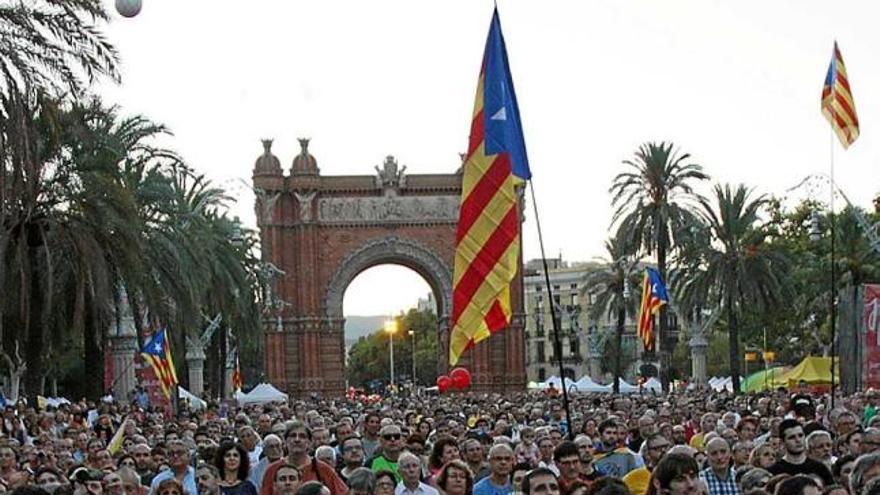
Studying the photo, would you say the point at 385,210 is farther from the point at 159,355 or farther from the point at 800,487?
the point at 800,487

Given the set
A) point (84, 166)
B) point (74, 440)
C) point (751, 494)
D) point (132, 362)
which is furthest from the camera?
point (132, 362)

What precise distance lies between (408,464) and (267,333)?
6450 cm

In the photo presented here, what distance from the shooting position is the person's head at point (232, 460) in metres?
12.6

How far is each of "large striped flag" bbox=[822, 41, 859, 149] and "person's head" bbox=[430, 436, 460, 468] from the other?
16802 millimetres

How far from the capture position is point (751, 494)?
28.6ft

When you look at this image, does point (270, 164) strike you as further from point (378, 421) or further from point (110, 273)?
point (378, 421)

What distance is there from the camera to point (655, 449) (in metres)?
13.6

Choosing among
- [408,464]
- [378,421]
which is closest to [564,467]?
[408,464]

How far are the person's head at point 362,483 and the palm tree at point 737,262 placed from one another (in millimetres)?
40747

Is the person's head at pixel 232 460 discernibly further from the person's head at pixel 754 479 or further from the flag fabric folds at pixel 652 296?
the flag fabric folds at pixel 652 296

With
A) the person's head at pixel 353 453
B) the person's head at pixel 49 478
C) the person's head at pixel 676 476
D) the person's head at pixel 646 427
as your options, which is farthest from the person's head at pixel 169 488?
the person's head at pixel 646 427

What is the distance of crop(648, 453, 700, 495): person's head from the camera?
28.7ft

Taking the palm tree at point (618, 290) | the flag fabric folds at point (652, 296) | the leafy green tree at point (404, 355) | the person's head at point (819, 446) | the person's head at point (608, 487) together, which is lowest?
the person's head at point (608, 487)

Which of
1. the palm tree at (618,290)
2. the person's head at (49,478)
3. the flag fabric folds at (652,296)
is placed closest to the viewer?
the person's head at (49,478)
